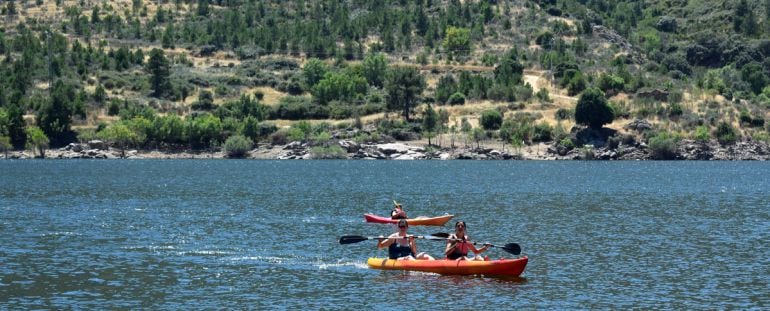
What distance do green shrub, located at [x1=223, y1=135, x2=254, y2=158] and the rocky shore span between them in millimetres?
1213

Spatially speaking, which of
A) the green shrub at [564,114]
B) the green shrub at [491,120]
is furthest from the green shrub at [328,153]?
the green shrub at [564,114]

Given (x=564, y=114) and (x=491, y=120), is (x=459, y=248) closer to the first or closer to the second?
(x=491, y=120)

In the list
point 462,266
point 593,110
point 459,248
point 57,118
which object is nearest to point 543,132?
point 593,110

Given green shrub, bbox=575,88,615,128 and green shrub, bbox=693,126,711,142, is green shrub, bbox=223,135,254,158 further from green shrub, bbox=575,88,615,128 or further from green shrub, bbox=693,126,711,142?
green shrub, bbox=693,126,711,142

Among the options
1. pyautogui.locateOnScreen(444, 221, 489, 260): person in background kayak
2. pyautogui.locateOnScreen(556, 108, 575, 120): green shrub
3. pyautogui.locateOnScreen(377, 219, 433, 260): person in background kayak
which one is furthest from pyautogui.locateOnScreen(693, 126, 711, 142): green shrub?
pyautogui.locateOnScreen(444, 221, 489, 260): person in background kayak

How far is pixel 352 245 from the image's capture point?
220 feet

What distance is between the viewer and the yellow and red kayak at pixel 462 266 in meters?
53.8

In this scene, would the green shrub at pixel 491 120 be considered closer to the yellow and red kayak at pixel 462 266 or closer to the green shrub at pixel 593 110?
the green shrub at pixel 593 110

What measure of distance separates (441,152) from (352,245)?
128508 mm

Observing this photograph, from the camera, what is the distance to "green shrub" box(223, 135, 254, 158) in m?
194

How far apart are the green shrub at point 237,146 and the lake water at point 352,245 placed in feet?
188

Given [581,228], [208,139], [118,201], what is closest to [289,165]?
[208,139]

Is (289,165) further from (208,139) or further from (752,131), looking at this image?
(752,131)

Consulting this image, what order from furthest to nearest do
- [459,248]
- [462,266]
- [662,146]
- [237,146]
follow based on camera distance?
1. [237,146]
2. [662,146]
3. [459,248]
4. [462,266]
